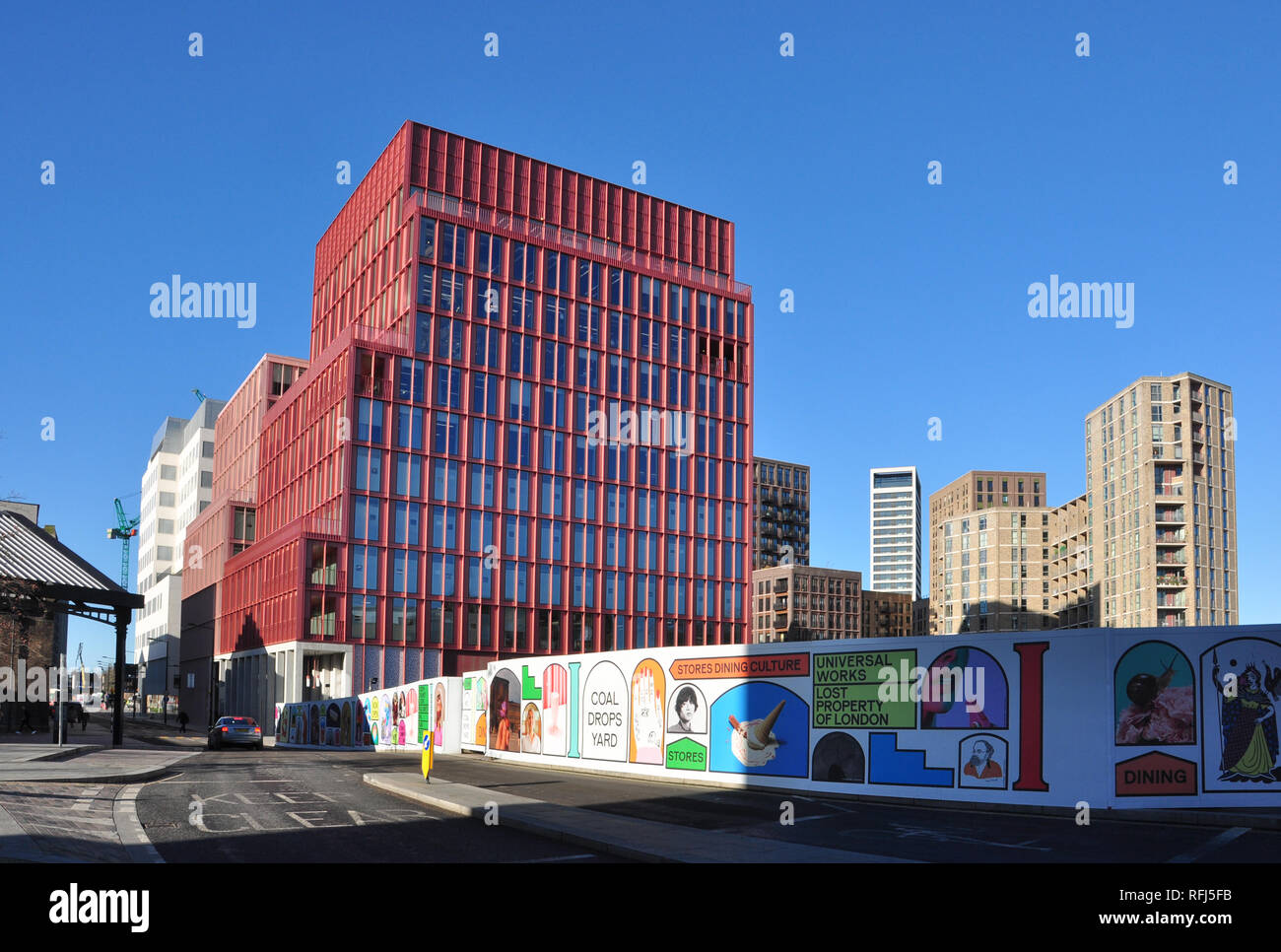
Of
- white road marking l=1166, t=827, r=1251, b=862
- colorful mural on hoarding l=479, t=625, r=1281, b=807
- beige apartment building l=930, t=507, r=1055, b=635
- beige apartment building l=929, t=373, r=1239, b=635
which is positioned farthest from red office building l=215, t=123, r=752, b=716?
beige apartment building l=930, t=507, r=1055, b=635

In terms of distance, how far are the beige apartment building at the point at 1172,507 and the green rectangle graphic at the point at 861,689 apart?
392 feet

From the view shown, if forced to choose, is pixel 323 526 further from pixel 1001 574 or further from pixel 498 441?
pixel 1001 574

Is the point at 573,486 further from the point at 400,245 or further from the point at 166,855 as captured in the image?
the point at 166,855

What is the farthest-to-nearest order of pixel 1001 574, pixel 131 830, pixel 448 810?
pixel 1001 574 → pixel 448 810 → pixel 131 830

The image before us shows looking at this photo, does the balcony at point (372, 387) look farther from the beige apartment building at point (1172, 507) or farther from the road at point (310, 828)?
the beige apartment building at point (1172, 507)

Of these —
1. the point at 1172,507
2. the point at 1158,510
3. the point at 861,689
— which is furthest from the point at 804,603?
the point at 861,689

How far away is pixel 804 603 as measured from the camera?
19250cm

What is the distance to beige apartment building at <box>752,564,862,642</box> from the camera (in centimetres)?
19188

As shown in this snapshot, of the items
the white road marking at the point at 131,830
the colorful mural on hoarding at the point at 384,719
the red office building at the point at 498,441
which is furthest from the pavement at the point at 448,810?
the red office building at the point at 498,441

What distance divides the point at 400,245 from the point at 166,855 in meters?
73.5

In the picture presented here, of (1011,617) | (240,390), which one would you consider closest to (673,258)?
(240,390)

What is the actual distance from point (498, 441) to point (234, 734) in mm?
38830
